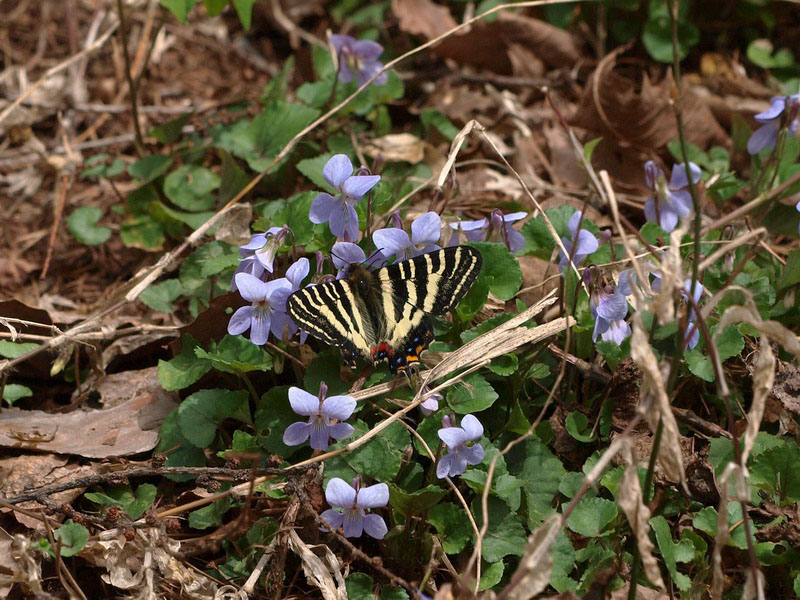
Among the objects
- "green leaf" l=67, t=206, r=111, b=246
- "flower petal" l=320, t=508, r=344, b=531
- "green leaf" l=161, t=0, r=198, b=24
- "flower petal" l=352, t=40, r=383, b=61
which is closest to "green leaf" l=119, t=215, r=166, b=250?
"green leaf" l=67, t=206, r=111, b=246

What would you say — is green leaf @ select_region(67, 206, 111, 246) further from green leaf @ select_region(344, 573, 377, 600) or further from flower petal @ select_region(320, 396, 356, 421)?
green leaf @ select_region(344, 573, 377, 600)

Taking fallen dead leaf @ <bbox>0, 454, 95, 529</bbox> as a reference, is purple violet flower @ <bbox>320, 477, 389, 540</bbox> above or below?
above

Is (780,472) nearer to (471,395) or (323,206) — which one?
(471,395)

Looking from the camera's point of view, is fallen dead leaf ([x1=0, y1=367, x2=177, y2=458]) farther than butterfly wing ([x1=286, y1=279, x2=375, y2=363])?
Yes

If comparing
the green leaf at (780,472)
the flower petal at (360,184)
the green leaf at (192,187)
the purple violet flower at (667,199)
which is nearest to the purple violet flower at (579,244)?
the purple violet flower at (667,199)

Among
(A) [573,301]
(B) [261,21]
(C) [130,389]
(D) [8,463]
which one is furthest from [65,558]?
(B) [261,21]

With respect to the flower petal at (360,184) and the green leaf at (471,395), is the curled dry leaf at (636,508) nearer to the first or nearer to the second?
the green leaf at (471,395)

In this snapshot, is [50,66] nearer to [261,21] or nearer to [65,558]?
[261,21]

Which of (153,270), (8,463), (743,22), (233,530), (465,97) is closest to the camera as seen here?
(233,530)
